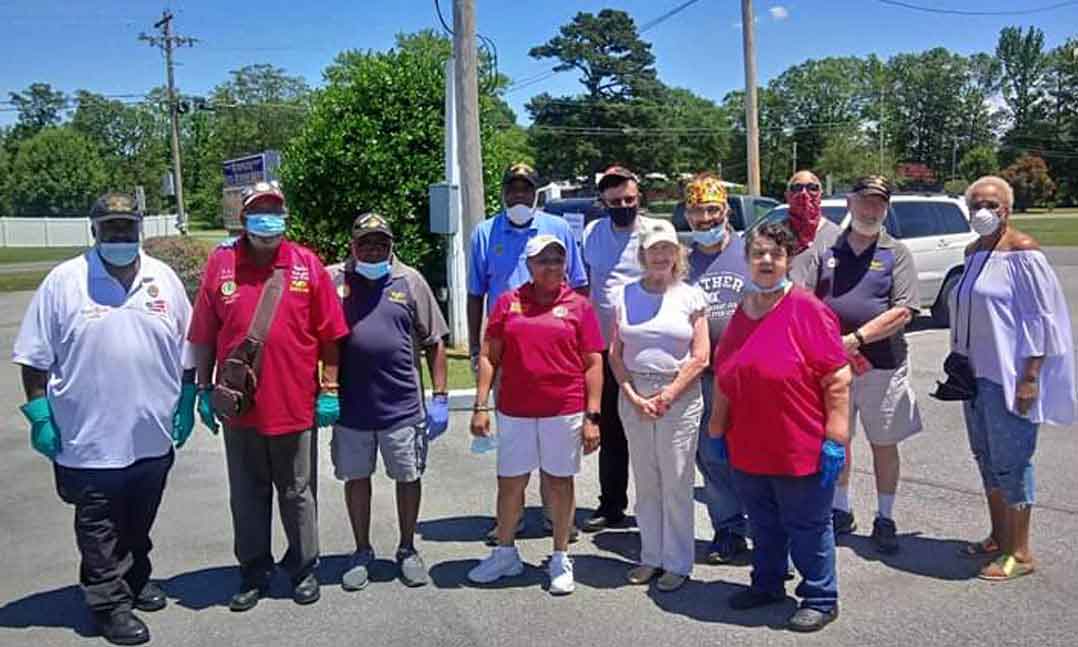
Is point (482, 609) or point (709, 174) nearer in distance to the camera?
point (482, 609)

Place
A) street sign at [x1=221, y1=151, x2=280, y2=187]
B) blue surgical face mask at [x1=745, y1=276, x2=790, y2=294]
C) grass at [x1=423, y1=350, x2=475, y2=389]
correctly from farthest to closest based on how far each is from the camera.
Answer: street sign at [x1=221, y1=151, x2=280, y2=187], grass at [x1=423, y1=350, x2=475, y2=389], blue surgical face mask at [x1=745, y1=276, x2=790, y2=294]

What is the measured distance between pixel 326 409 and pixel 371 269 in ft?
2.43

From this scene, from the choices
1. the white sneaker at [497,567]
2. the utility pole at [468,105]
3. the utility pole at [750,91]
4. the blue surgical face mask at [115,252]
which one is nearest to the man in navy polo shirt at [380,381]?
the white sneaker at [497,567]

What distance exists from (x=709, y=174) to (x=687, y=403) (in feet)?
4.47

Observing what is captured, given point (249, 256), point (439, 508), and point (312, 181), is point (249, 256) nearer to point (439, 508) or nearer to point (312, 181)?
point (439, 508)

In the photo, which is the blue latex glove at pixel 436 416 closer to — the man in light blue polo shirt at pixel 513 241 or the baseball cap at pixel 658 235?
the man in light blue polo shirt at pixel 513 241

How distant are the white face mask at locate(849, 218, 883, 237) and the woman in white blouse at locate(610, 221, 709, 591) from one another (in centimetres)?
96

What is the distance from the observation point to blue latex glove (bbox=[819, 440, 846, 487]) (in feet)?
13.2

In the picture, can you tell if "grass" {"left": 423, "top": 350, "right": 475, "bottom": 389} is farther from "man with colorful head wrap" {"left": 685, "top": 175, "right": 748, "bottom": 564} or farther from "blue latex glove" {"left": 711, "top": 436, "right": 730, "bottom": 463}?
"blue latex glove" {"left": 711, "top": 436, "right": 730, "bottom": 463}

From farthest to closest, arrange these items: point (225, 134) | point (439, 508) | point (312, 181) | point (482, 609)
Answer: point (225, 134) < point (312, 181) < point (439, 508) < point (482, 609)

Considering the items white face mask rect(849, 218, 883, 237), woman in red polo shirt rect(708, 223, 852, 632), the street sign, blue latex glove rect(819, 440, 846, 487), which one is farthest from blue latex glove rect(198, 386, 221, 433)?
the street sign

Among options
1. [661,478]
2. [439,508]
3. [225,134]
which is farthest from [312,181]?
[225,134]

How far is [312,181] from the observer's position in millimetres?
11953

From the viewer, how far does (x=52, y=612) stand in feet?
15.1
